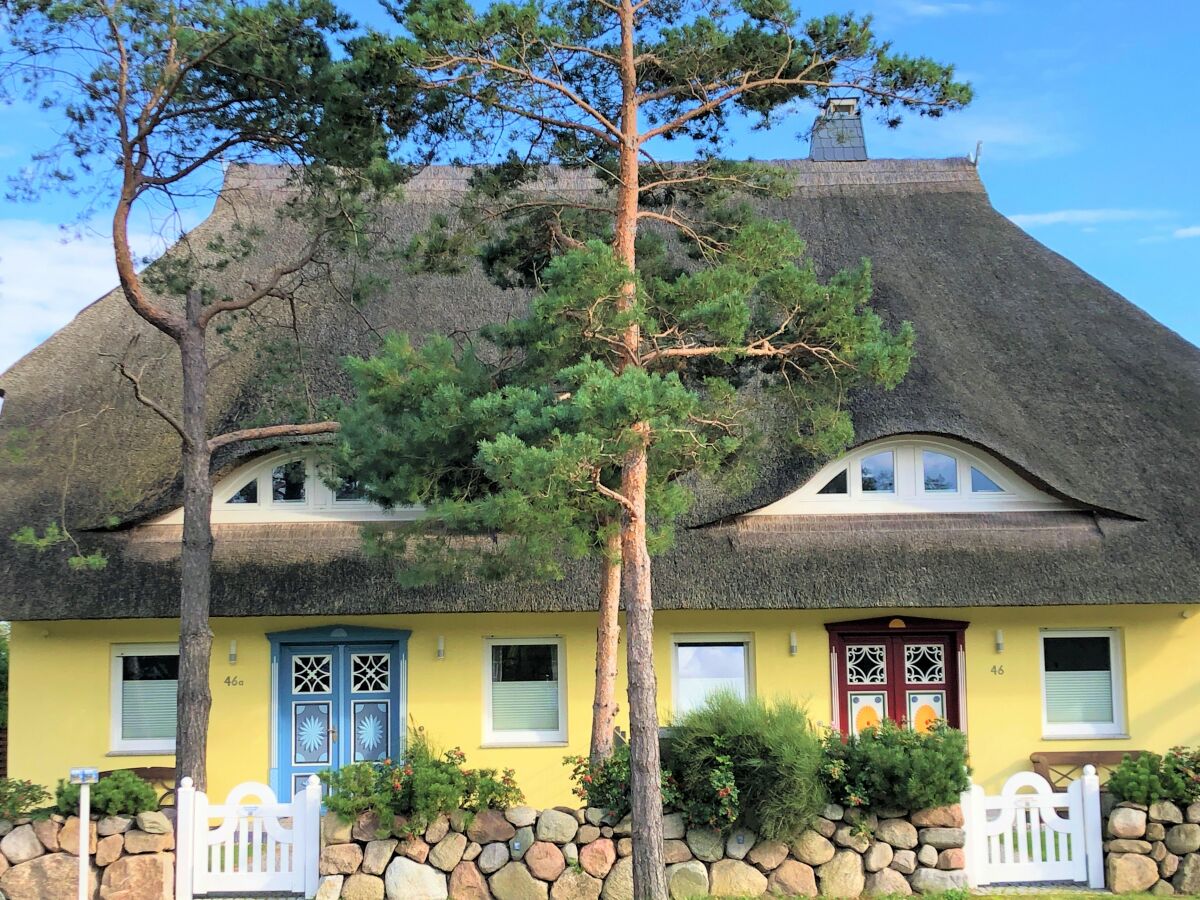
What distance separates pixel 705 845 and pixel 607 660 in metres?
1.85

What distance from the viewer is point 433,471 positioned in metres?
9.73

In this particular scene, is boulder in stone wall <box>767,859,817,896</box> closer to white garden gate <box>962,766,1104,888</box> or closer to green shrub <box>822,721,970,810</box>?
green shrub <box>822,721,970,810</box>

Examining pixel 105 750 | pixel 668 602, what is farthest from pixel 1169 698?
pixel 105 750

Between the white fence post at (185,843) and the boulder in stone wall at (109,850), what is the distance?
0.41 metres

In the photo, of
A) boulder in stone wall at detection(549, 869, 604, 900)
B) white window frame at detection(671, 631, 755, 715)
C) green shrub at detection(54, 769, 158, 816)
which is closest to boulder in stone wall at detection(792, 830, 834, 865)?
boulder in stone wall at detection(549, 869, 604, 900)

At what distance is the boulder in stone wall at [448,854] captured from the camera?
8.68 meters

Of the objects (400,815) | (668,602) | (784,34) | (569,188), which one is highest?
(569,188)

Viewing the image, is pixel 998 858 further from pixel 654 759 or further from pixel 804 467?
pixel 804 467

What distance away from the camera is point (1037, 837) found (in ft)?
29.6

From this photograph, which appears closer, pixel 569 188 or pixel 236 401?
pixel 236 401

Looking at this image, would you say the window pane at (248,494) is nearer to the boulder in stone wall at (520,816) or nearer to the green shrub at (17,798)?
the green shrub at (17,798)

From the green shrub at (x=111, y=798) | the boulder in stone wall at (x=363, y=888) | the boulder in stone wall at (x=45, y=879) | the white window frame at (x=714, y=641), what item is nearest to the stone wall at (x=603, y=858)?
the boulder in stone wall at (x=363, y=888)

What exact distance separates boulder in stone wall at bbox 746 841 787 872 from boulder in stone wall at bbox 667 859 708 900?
1.24ft

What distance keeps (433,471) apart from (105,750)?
5.73 meters
